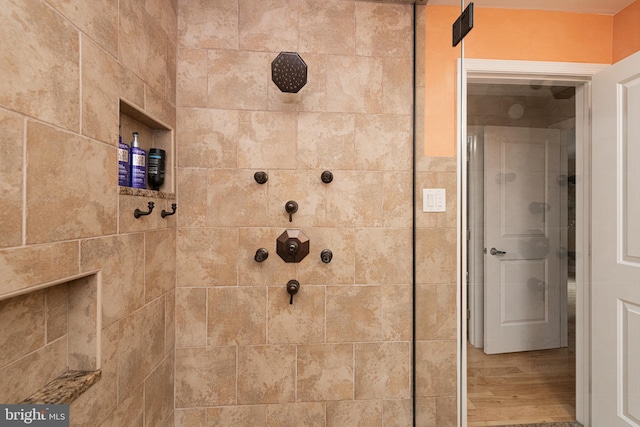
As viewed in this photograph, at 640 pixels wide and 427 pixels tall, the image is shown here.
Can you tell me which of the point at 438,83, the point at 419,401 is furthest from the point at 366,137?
the point at 419,401

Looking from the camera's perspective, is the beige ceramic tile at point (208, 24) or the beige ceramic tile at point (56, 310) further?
the beige ceramic tile at point (208, 24)

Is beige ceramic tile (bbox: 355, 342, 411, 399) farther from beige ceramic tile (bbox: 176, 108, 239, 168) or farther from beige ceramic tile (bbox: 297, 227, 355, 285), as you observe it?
beige ceramic tile (bbox: 176, 108, 239, 168)

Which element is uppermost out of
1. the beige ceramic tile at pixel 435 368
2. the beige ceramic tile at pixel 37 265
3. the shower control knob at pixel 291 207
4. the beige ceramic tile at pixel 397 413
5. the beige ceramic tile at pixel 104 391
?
the shower control knob at pixel 291 207

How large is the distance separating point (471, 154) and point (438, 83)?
408mm

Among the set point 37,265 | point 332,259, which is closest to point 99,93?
point 37,265

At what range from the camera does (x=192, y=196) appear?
143 centimetres

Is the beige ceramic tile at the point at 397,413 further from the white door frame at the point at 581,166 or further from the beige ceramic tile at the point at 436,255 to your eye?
the white door frame at the point at 581,166

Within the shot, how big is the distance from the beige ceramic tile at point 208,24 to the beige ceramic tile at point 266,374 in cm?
152

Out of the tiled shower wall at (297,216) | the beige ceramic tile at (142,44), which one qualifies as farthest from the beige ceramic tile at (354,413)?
the beige ceramic tile at (142,44)

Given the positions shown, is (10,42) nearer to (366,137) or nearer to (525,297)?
(366,137)

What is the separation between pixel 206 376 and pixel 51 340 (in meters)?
0.78

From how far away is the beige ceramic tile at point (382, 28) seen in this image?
148cm

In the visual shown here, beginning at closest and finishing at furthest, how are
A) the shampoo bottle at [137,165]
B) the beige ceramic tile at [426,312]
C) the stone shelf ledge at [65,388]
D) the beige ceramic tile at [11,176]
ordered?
the beige ceramic tile at [11,176] → the stone shelf ledge at [65,388] → the shampoo bottle at [137,165] → the beige ceramic tile at [426,312]

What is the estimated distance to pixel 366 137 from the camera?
149cm
